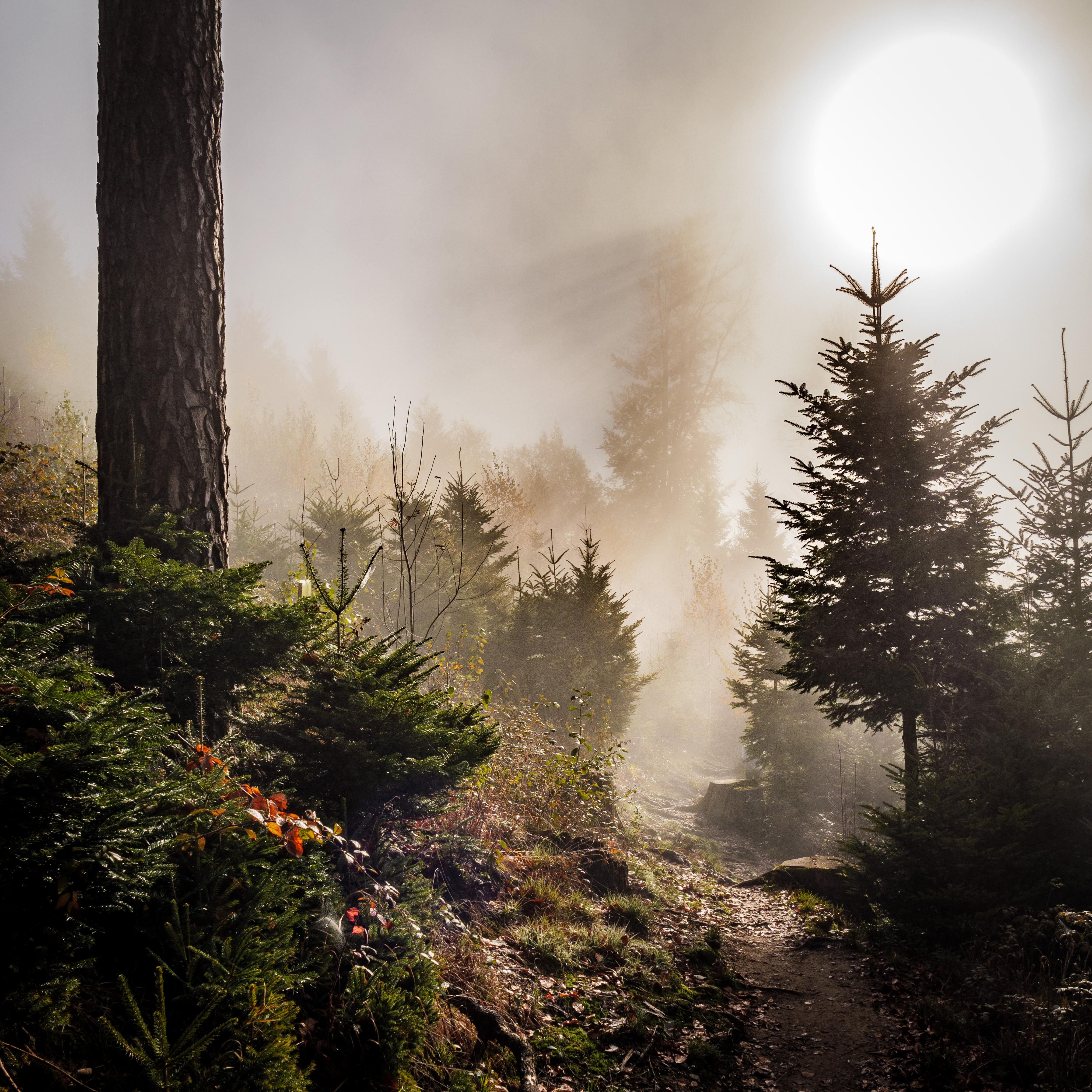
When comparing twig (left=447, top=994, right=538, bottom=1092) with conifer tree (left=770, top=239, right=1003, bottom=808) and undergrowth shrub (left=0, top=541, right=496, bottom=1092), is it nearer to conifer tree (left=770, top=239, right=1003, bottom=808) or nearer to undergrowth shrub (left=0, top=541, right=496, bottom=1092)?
undergrowth shrub (left=0, top=541, right=496, bottom=1092)

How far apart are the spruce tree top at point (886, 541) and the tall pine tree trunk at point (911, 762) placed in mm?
91

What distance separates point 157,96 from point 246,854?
17.0 ft

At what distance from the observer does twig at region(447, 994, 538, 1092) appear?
303cm

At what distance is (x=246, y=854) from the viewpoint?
7.52ft

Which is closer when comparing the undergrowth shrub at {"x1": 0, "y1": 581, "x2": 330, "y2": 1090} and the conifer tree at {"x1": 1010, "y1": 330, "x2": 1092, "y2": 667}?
the undergrowth shrub at {"x1": 0, "y1": 581, "x2": 330, "y2": 1090}

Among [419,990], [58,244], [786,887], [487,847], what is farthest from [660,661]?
[58,244]

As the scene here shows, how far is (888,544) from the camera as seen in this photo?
7.47 meters

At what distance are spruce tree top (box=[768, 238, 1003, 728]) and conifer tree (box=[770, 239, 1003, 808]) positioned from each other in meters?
0.01

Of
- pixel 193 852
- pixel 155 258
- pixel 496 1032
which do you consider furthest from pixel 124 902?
pixel 155 258

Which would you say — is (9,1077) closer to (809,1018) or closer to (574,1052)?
(574,1052)

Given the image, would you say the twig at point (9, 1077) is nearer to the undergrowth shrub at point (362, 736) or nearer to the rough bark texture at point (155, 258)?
the undergrowth shrub at point (362, 736)

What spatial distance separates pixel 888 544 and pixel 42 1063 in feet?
28.0

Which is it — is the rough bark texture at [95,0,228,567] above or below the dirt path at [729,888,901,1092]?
Result: above

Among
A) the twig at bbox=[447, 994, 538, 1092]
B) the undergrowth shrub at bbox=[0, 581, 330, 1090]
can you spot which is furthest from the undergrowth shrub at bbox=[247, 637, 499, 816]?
the twig at bbox=[447, 994, 538, 1092]
